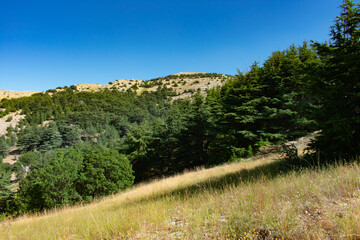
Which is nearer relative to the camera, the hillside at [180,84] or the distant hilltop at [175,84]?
the hillside at [180,84]

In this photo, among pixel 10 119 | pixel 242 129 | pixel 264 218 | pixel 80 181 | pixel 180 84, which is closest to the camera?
pixel 264 218

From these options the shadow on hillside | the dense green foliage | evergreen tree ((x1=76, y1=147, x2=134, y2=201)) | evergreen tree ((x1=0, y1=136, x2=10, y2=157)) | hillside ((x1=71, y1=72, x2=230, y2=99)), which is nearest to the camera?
the shadow on hillside

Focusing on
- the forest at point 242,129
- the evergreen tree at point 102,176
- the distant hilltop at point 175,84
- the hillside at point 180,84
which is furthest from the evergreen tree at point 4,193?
the distant hilltop at point 175,84

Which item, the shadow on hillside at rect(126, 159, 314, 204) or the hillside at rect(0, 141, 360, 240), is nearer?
the hillside at rect(0, 141, 360, 240)

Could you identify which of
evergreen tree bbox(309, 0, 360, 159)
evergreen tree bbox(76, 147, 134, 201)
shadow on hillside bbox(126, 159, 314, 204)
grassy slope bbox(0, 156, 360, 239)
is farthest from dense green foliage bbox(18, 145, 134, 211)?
evergreen tree bbox(309, 0, 360, 159)

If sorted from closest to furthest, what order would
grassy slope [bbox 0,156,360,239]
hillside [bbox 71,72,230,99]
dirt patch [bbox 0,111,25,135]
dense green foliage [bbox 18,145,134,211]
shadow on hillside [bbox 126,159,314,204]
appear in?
grassy slope [bbox 0,156,360,239] < shadow on hillside [bbox 126,159,314,204] < dense green foliage [bbox 18,145,134,211] < dirt patch [bbox 0,111,25,135] < hillside [bbox 71,72,230,99]

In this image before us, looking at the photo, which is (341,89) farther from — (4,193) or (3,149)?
(3,149)

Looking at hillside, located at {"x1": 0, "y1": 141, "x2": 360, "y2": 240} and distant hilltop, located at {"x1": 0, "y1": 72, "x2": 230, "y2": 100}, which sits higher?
distant hilltop, located at {"x1": 0, "y1": 72, "x2": 230, "y2": 100}

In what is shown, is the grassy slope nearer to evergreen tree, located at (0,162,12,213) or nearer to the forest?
the forest

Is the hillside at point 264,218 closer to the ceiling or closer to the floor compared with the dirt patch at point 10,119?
closer to the floor

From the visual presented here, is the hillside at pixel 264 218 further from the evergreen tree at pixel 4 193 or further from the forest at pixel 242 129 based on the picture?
the evergreen tree at pixel 4 193

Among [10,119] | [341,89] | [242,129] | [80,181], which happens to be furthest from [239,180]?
[10,119]

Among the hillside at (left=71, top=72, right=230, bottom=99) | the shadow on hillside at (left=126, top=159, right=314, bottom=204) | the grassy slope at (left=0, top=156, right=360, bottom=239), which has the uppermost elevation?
the hillside at (left=71, top=72, right=230, bottom=99)

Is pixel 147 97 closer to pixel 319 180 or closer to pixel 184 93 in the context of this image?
pixel 184 93
